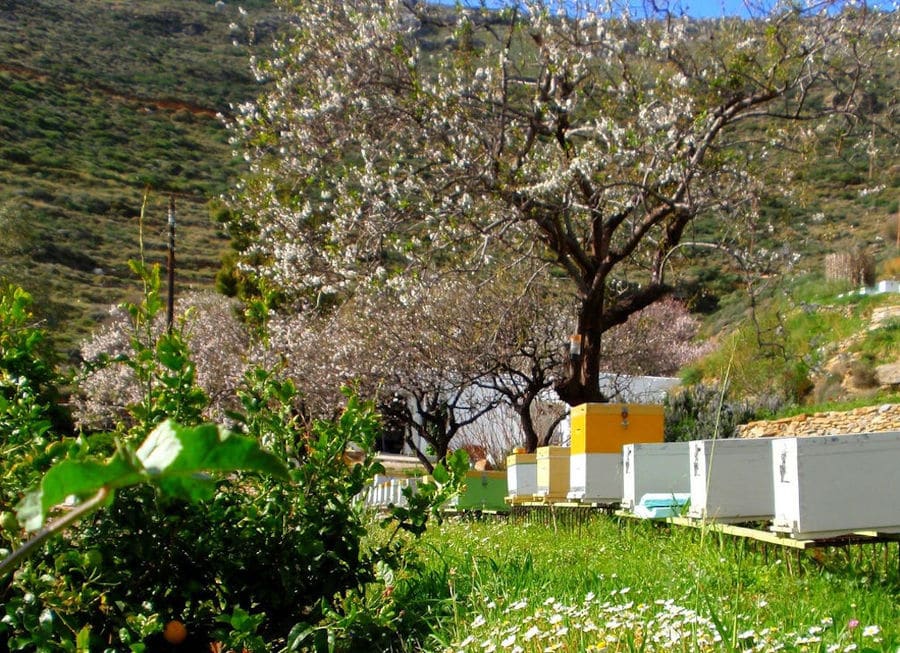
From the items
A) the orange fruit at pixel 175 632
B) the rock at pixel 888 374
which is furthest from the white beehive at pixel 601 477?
the rock at pixel 888 374

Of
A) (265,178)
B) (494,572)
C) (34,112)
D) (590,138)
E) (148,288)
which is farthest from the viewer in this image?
(34,112)

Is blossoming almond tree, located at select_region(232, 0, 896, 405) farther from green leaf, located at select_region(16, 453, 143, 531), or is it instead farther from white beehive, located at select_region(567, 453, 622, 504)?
green leaf, located at select_region(16, 453, 143, 531)

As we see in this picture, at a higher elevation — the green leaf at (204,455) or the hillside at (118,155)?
the hillside at (118,155)

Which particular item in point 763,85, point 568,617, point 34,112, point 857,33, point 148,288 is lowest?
point 568,617

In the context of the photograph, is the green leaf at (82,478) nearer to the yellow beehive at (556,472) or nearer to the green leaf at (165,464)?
the green leaf at (165,464)

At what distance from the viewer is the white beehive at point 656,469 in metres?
6.70

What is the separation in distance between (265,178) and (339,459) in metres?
8.80

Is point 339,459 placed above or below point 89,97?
below

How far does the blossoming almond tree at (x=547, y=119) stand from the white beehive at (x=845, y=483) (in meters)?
4.17

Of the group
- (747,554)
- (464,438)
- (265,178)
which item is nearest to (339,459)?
(747,554)

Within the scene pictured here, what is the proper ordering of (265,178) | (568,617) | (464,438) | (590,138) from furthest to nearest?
(464,438) → (265,178) → (590,138) → (568,617)

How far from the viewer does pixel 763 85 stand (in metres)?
8.39

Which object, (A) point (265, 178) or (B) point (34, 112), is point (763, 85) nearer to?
(A) point (265, 178)

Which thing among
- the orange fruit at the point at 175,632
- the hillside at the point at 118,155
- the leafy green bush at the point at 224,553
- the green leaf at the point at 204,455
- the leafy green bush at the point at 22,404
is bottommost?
the orange fruit at the point at 175,632
